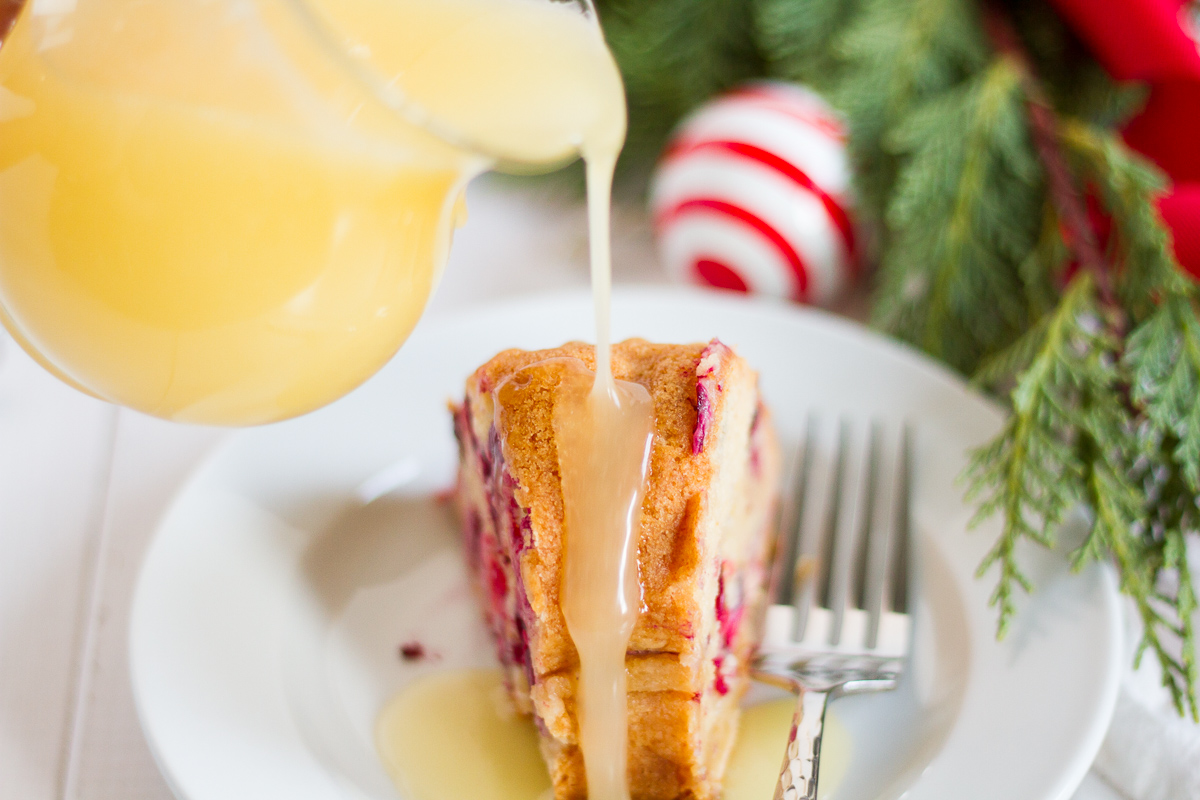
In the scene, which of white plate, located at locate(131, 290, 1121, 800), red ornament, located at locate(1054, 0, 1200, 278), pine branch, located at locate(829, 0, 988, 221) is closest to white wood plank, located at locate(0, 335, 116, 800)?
white plate, located at locate(131, 290, 1121, 800)

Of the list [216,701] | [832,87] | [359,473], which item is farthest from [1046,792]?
[832,87]

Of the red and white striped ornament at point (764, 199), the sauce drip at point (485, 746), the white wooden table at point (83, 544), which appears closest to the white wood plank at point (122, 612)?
the white wooden table at point (83, 544)

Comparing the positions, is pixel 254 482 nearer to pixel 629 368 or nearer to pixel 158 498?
pixel 158 498

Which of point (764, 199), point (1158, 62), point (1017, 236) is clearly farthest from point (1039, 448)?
point (1158, 62)

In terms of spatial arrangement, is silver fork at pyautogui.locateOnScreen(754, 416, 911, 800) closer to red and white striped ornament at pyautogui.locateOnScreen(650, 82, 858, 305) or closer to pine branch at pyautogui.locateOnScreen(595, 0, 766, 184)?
red and white striped ornament at pyautogui.locateOnScreen(650, 82, 858, 305)

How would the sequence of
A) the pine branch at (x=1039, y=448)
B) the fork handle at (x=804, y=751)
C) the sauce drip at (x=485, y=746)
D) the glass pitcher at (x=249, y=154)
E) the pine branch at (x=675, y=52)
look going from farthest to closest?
the pine branch at (x=675, y=52)
the pine branch at (x=1039, y=448)
the sauce drip at (x=485, y=746)
the fork handle at (x=804, y=751)
the glass pitcher at (x=249, y=154)

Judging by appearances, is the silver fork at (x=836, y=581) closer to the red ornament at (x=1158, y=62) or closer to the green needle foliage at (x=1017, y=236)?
the green needle foliage at (x=1017, y=236)
